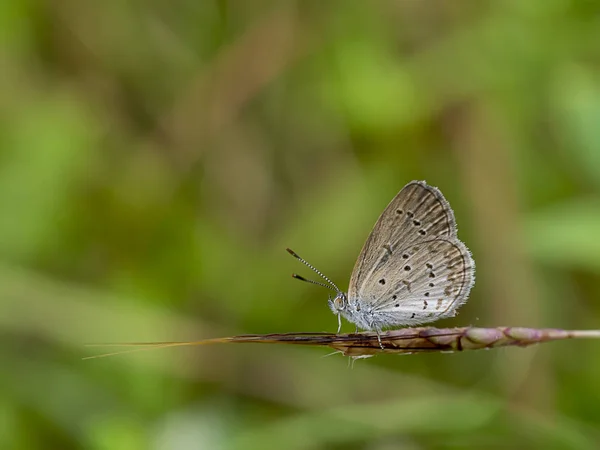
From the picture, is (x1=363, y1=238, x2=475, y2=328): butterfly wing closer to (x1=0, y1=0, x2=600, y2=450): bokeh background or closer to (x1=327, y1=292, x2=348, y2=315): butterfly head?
(x1=327, y1=292, x2=348, y2=315): butterfly head

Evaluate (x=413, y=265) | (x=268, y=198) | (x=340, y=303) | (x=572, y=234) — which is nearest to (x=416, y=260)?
(x=413, y=265)

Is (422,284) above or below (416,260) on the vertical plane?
below

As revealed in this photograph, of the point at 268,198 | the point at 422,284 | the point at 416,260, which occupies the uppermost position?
the point at 268,198

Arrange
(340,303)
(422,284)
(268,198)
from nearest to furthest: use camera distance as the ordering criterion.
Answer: (422,284) → (340,303) → (268,198)

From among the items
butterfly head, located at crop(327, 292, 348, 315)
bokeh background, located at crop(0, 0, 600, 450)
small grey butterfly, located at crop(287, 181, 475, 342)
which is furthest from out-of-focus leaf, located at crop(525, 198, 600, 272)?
butterfly head, located at crop(327, 292, 348, 315)

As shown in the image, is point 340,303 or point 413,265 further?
point 340,303

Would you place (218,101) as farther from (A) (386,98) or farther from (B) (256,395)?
(B) (256,395)

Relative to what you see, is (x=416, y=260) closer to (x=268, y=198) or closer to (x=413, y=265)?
(x=413, y=265)
